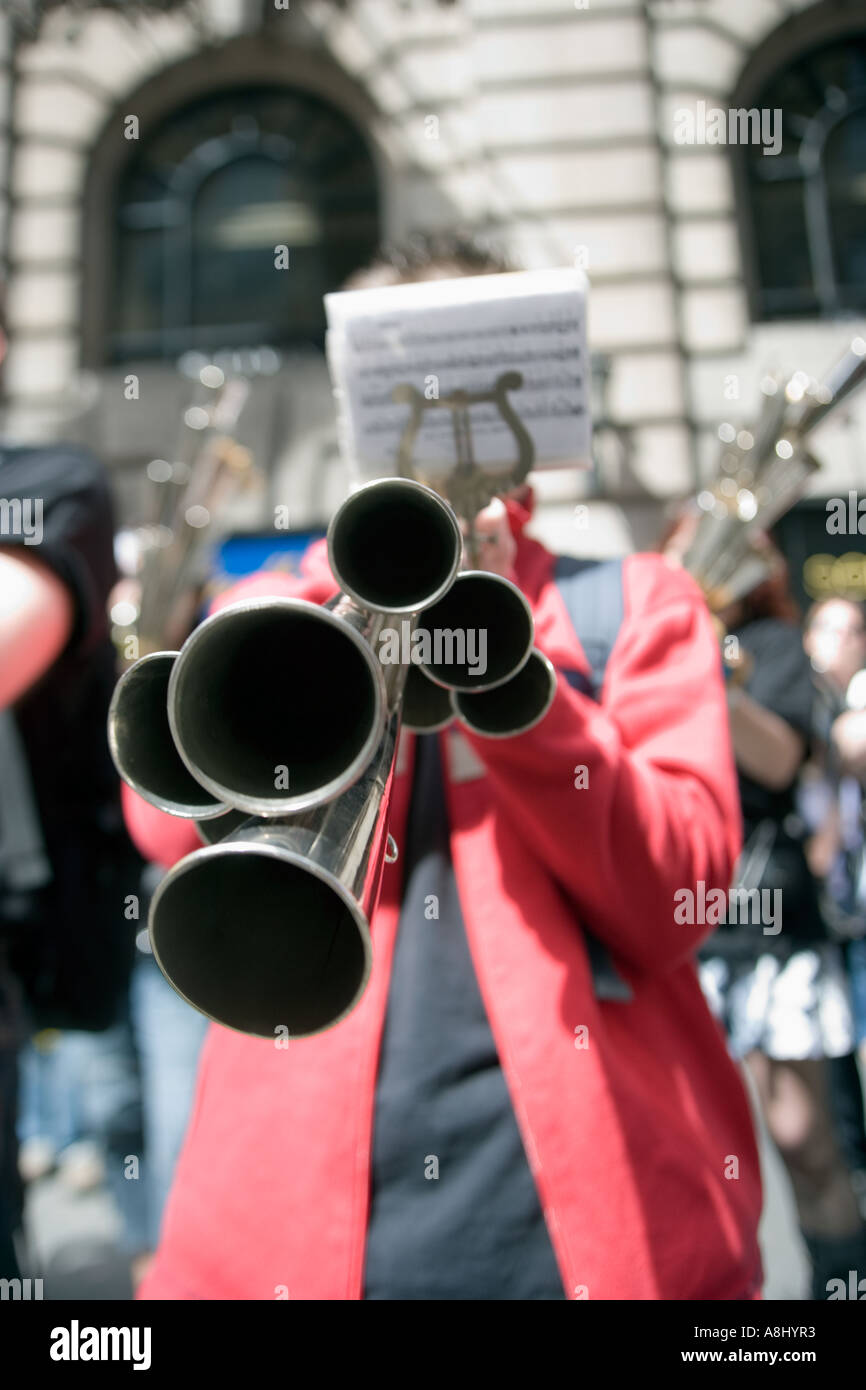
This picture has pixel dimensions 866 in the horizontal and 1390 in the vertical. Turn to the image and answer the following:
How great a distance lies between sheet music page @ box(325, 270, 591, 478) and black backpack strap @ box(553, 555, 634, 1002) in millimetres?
211

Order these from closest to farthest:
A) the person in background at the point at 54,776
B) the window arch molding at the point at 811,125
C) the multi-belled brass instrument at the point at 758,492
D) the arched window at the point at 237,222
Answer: the person in background at the point at 54,776 < the multi-belled brass instrument at the point at 758,492 < the window arch molding at the point at 811,125 < the arched window at the point at 237,222

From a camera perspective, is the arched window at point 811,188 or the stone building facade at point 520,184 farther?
the arched window at point 811,188

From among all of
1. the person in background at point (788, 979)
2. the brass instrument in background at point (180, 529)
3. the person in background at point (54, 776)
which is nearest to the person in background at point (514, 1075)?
the person in background at point (54, 776)

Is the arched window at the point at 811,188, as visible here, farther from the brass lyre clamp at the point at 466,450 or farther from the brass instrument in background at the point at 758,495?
the brass lyre clamp at the point at 466,450

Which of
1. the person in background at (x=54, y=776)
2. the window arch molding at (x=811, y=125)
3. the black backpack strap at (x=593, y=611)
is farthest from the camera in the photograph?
the window arch molding at (x=811, y=125)

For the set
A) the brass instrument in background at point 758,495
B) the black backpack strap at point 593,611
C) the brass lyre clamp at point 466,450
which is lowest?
the black backpack strap at point 593,611

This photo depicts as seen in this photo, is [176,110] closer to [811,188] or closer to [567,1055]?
[811,188]

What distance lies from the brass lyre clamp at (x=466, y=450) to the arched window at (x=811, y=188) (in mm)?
7290

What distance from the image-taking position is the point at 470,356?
1.27 m

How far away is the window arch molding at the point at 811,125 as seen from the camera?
7.50 metres

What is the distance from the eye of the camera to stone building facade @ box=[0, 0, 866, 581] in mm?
6973

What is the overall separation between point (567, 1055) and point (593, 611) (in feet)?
2.02

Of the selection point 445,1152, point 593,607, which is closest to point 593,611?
point 593,607
